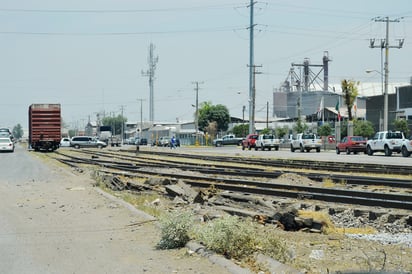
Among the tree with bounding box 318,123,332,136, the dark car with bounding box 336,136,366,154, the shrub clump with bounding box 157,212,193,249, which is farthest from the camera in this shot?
the tree with bounding box 318,123,332,136

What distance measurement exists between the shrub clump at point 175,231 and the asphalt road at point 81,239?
0.64 feet

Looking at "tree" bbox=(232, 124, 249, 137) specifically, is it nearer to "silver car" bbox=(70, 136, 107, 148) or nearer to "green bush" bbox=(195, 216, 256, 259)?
"silver car" bbox=(70, 136, 107, 148)

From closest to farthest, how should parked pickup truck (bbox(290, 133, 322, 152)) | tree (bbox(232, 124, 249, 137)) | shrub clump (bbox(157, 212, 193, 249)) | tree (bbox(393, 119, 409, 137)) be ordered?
shrub clump (bbox(157, 212, 193, 249)), parked pickup truck (bbox(290, 133, 322, 152)), tree (bbox(393, 119, 409, 137)), tree (bbox(232, 124, 249, 137))

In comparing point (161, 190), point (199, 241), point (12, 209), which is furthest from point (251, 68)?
point (199, 241)

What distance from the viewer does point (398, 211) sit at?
45.2ft

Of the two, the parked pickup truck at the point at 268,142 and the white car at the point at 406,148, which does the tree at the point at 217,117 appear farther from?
the white car at the point at 406,148

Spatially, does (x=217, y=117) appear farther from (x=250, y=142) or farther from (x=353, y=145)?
(x=353, y=145)

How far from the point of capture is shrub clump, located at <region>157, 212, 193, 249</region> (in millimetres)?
9562

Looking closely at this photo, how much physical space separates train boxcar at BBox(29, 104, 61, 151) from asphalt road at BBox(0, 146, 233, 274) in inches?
1707

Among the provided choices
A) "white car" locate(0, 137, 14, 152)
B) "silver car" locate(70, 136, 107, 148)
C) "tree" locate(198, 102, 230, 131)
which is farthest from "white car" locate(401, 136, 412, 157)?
"tree" locate(198, 102, 230, 131)

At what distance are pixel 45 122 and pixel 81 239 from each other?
51571mm

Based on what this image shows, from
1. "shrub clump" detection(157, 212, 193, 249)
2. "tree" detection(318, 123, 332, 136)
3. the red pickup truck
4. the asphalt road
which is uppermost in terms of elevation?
"tree" detection(318, 123, 332, 136)

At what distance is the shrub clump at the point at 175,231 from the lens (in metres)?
9.56

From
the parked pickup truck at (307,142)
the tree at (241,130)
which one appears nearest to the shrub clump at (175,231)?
the parked pickup truck at (307,142)
